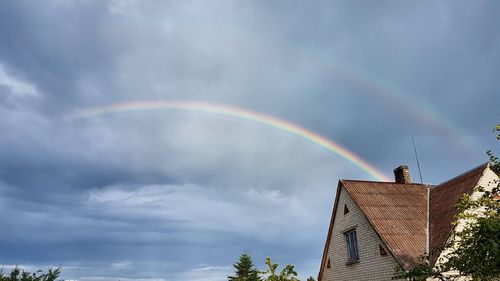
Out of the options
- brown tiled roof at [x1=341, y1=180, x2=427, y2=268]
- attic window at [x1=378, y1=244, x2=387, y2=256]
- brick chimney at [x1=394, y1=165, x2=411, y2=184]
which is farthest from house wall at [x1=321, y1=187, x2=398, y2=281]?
brick chimney at [x1=394, y1=165, x2=411, y2=184]

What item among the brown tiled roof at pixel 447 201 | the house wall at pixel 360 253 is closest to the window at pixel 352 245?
the house wall at pixel 360 253

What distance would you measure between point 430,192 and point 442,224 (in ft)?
17.4

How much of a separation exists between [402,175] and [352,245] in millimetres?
7234

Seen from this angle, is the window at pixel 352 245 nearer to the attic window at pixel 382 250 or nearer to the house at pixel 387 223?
the house at pixel 387 223

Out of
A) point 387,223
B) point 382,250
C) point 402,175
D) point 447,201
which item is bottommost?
point 382,250

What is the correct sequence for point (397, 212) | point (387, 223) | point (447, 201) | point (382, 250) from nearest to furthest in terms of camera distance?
point (382, 250) < point (387, 223) < point (447, 201) < point (397, 212)

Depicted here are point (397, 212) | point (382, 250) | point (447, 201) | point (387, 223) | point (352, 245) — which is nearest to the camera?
point (382, 250)

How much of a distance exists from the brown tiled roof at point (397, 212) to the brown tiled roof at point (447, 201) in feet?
1.69

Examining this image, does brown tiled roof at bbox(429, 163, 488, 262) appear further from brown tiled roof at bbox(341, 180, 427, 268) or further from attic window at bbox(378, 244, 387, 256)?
attic window at bbox(378, 244, 387, 256)

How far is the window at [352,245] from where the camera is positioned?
68.3 ft

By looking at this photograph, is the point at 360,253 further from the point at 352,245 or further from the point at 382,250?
the point at 382,250

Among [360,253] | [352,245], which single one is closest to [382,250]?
[360,253]

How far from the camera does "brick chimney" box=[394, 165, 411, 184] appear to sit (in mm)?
25503

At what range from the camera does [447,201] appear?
20031mm
